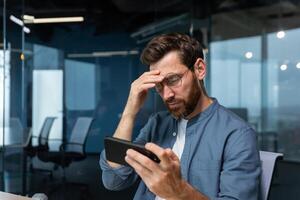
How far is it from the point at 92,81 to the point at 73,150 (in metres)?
0.83

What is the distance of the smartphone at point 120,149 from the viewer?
904 millimetres

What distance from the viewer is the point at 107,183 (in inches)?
56.7

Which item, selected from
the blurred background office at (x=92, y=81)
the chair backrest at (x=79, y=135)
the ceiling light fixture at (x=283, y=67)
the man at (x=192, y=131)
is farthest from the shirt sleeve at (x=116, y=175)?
the ceiling light fixture at (x=283, y=67)

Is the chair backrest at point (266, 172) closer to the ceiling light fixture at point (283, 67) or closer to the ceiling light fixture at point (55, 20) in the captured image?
the ceiling light fixture at point (283, 67)

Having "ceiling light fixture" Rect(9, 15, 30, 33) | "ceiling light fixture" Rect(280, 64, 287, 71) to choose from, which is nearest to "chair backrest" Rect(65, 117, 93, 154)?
"ceiling light fixture" Rect(9, 15, 30, 33)

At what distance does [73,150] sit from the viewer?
14.5 feet

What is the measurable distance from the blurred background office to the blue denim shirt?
2827 millimetres

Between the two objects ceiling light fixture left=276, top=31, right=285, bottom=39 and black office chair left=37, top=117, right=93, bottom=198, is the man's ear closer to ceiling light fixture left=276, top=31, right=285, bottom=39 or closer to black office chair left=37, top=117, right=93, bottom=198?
black office chair left=37, top=117, right=93, bottom=198

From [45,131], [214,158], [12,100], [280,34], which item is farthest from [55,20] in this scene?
[214,158]

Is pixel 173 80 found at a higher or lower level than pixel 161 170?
higher

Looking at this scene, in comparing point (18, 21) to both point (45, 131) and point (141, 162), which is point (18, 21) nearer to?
point (45, 131)

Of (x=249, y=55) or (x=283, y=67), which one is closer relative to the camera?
(x=283, y=67)

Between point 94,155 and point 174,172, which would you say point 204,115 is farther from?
point 94,155

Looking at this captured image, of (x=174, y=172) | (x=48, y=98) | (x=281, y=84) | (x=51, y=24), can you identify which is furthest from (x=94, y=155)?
(x=174, y=172)
